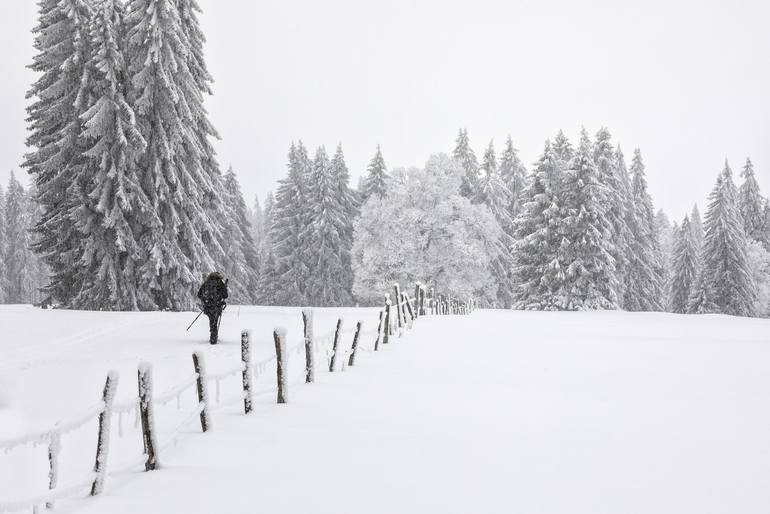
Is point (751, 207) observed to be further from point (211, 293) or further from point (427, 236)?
point (211, 293)

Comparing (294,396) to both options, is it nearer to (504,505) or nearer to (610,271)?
(504,505)

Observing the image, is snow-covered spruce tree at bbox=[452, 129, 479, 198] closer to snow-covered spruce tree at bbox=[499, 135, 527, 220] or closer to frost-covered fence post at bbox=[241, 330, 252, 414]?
snow-covered spruce tree at bbox=[499, 135, 527, 220]

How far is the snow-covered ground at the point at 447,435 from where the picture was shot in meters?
4.94

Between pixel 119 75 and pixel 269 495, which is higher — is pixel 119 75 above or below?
above

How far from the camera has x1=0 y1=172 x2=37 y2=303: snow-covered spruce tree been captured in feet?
226

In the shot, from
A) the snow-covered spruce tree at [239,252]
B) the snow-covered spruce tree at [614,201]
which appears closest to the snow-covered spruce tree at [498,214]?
the snow-covered spruce tree at [614,201]

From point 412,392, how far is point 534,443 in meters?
3.05

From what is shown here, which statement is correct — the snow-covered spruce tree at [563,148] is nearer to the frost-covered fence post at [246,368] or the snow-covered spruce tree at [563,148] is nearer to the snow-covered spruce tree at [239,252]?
the snow-covered spruce tree at [239,252]

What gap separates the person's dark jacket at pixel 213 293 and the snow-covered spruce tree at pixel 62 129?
12699 millimetres

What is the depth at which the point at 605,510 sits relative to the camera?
183 inches

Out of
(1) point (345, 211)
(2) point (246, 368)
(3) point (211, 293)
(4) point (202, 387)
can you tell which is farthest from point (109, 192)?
(1) point (345, 211)

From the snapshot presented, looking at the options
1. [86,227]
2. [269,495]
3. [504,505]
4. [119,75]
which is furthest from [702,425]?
[119,75]

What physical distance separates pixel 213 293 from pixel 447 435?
33.6ft

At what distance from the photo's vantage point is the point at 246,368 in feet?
25.3
